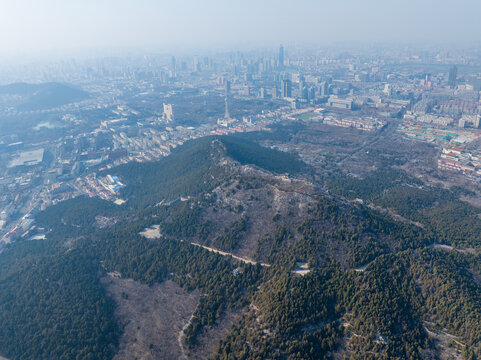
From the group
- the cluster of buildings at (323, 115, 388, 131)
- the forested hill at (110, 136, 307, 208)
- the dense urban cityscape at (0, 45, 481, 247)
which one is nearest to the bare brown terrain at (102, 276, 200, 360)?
the forested hill at (110, 136, 307, 208)

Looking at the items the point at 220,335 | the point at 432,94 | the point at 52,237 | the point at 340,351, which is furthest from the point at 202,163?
the point at 432,94

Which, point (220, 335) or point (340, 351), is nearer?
point (340, 351)

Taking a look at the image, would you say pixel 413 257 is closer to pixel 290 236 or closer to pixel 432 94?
pixel 290 236

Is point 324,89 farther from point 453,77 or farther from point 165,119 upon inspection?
point 165,119

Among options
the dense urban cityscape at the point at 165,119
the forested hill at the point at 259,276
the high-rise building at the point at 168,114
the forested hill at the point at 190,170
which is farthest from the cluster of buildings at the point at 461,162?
the high-rise building at the point at 168,114

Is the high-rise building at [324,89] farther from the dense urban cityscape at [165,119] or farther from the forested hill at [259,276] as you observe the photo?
the forested hill at [259,276]
